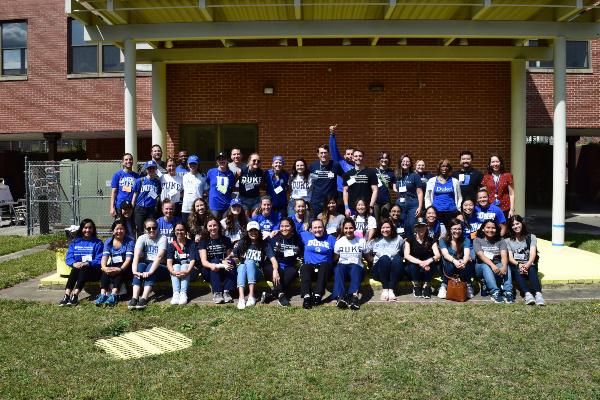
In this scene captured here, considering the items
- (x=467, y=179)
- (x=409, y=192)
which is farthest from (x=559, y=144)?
(x=409, y=192)

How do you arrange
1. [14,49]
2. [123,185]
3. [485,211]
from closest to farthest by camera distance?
[485,211], [123,185], [14,49]

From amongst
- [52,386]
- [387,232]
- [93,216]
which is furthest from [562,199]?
[93,216]

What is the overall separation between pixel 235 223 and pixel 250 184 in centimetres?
74

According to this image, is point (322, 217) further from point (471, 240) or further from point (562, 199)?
point (562, 199)

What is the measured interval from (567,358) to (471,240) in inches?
111

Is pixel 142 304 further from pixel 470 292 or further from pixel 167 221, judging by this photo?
pixel 470 292

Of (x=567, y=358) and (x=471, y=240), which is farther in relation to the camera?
(x=471, y=240)

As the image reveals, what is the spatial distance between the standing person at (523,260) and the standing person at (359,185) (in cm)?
198

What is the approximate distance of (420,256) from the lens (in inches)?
317

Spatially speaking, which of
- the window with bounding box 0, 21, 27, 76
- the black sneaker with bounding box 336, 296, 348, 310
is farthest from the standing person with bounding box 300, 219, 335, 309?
the window with bounding box 0, 21, 27, 76

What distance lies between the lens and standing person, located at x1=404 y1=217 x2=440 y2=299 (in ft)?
26.1

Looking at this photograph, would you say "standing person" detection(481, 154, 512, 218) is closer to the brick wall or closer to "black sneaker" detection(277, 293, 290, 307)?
the brick wall

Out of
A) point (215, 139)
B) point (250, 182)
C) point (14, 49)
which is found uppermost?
point (14, 49)

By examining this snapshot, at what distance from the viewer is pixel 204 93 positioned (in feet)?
42.8
